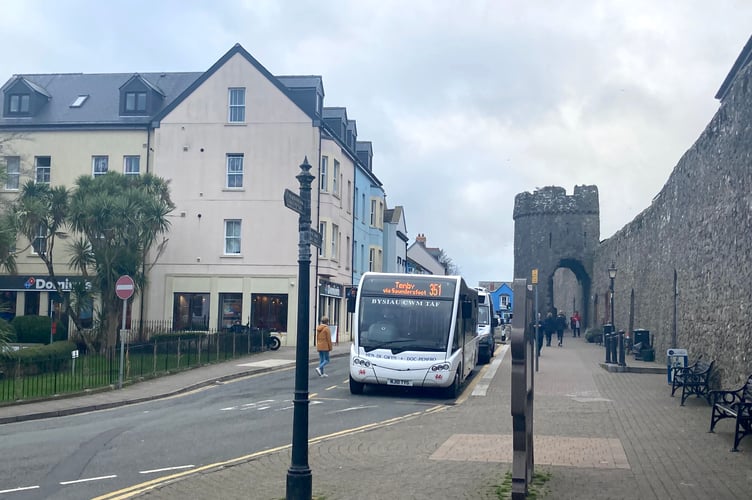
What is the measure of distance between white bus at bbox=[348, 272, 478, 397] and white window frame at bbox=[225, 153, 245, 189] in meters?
20.9

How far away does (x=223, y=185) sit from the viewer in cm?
→ 3916

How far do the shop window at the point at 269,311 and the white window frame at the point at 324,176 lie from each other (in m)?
5.55

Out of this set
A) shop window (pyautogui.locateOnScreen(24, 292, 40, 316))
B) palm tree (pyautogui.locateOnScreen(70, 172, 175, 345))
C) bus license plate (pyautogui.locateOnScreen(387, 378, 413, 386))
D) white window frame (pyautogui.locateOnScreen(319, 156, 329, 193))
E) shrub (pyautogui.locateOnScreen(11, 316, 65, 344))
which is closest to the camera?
bus license plate (pyautogui.locateOnScreen(387, 378, 413, 386))

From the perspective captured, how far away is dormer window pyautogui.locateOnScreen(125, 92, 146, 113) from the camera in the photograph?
4131 centimetres

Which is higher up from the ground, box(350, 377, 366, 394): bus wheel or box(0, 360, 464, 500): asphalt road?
box(350, 377, 366, 394): bus wheel

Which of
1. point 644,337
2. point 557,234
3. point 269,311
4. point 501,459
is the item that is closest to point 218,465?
point 501,459

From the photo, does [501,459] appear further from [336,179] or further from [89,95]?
[89,95]

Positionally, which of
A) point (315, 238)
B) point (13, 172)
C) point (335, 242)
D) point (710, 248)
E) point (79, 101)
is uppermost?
point (79, 101)

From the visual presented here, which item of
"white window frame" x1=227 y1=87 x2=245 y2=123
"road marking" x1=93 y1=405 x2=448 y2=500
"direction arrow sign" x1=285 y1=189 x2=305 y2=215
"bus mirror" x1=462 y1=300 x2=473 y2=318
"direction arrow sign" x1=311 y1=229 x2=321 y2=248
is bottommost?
"road marking" x1=93 y1=405 x2=448 y2=500

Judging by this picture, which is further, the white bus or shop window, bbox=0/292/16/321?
shop window, bbox=0/292/16/321

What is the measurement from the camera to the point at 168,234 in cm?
3928

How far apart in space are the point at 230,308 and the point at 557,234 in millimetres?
26206

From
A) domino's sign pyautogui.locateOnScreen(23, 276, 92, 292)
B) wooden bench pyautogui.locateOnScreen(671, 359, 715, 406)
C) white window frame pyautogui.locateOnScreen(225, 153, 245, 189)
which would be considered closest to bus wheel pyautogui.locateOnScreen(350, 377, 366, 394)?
wooden bench pyautogui.locateOnScreen(671, 359, 715, 406)

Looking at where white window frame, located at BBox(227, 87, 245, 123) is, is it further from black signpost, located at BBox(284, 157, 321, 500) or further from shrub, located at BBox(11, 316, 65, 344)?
black signpost, located at BBox(284, 157, 321, 500)
